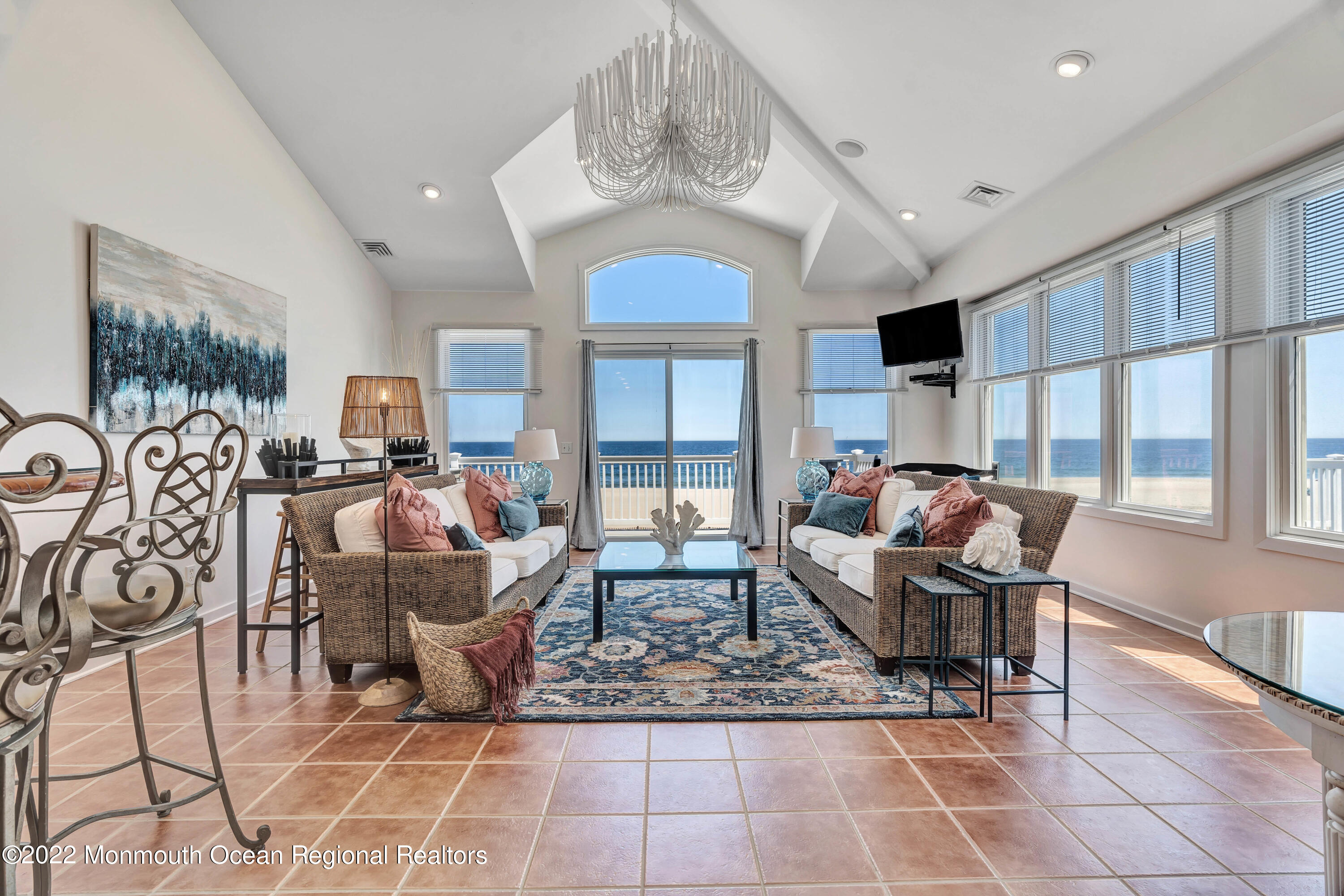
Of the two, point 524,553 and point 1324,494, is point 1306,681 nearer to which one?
point 1324,494

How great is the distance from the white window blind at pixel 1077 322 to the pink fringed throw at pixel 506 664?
4.16m

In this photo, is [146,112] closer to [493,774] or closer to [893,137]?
[493,774]

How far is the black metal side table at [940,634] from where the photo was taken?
98.7 inches

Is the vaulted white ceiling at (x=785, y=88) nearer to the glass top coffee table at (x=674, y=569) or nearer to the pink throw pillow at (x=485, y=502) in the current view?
the pink throw pillow at (x=485, y=502)

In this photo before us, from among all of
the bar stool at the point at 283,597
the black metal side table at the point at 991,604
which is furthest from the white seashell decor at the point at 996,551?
the bar stool at the point at 283,597

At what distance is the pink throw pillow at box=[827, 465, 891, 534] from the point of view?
14.2 ft

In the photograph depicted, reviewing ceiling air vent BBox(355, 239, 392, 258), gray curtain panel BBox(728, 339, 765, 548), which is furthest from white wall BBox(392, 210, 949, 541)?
ceiling air vent BBox(355, 239, 392, 258)

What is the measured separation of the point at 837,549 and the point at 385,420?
2459 mm

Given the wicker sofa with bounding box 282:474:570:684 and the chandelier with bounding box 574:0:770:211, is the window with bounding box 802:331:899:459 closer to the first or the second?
→ the chandelier with bounding box 574:0:770:211

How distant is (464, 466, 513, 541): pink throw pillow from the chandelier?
219 cm

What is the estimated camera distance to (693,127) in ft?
9.94

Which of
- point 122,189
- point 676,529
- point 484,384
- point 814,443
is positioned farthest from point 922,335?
point 122,189

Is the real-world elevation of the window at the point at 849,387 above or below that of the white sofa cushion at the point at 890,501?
above

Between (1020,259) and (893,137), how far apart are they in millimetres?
1365
